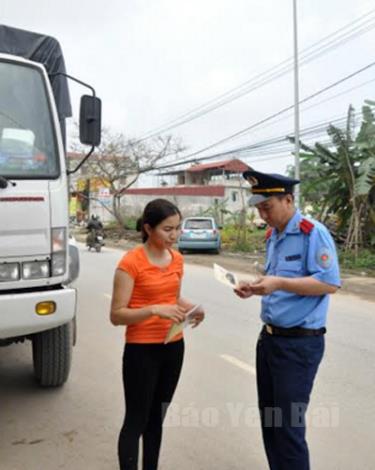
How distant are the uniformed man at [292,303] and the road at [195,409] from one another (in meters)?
0.78

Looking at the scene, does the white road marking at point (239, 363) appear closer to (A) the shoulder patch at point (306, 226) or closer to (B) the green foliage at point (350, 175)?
(A) the shoulder patch at point (306, 226)

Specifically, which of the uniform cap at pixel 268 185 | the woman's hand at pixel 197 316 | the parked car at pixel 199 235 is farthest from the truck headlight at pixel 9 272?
the parked car at pixel 199 235

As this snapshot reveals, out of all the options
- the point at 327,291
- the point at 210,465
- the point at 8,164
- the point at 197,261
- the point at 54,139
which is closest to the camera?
the point at 327,291

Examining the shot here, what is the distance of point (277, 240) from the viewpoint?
2.76 metres

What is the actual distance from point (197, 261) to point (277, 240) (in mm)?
14462

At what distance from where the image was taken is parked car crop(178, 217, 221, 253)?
63.7ft

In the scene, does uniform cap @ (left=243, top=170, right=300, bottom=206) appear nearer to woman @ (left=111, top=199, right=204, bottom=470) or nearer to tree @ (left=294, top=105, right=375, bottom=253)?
woman @ (left=111, top=199, right=204, bottom=470)

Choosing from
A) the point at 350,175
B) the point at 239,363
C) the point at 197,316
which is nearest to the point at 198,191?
the point at 350,175

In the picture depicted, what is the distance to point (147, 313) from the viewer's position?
2666mm

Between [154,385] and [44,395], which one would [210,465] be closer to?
[154,385]

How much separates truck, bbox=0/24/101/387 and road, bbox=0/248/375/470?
29.3 inches

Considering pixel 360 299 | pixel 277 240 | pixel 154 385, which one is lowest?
pixel 360 299

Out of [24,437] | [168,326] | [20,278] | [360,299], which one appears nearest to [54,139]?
[20,278]

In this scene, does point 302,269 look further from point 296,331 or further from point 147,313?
point 147,313
